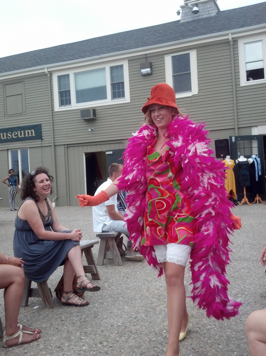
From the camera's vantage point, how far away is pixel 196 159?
2.54 metres

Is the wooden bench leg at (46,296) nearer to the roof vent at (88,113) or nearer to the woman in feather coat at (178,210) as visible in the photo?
the woman in feather coat at (178,210)

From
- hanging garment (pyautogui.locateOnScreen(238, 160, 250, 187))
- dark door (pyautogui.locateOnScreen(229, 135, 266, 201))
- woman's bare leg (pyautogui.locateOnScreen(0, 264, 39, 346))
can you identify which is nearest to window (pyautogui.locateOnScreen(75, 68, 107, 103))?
dark door (pyautogui.locateOnScreen(229, 135, 266, 201))

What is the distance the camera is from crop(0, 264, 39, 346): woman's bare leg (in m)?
2.79

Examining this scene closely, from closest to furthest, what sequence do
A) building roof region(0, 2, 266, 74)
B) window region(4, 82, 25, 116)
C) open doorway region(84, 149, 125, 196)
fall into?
building roof region(0, 2, 266, 74), open doorway region(84, 149, 125, 196), window region(4, 82, 25, 116)

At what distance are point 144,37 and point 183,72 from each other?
3072 mm

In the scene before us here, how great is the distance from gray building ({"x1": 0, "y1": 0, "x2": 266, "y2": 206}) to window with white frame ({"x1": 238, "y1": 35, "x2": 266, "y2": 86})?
1.3 inches

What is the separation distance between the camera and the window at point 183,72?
13406 millimetres

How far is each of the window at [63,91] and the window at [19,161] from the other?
100 inches

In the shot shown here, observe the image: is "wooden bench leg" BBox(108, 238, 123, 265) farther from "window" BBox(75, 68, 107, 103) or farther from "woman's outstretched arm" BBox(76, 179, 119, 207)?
"window" BBox(75, 68, 107, 103)

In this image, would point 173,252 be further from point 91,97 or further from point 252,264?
point 91,97

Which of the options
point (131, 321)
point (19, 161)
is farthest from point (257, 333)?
point (19, 161)

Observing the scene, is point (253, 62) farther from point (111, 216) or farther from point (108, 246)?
point (108, 246)

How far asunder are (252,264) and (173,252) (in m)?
2.92

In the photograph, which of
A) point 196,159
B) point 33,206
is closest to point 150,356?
point 196,159
